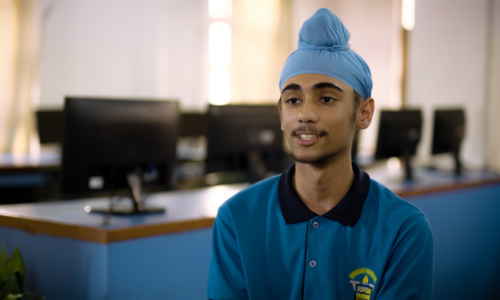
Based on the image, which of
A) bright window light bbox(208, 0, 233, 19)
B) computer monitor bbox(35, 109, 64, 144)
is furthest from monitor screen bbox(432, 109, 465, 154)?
bright window light bbox(208, 0, 233, 19)

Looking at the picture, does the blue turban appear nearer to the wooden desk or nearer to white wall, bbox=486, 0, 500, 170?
the wooden desk

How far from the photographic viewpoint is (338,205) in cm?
113

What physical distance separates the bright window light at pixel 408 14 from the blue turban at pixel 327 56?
A: 396 cm

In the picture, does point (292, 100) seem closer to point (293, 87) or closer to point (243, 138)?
point (293, 87)

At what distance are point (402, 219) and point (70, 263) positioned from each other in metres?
1.21

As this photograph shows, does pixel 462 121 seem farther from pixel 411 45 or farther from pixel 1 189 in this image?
pixel 1 189

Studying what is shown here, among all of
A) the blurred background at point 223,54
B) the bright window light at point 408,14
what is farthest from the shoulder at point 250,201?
the bright window light at point 408,14

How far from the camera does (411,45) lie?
4770 millimetres

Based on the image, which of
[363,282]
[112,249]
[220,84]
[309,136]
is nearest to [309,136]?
[309,136]

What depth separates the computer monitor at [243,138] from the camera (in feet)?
8.66

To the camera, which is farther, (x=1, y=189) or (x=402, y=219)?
(x=1, y=189)

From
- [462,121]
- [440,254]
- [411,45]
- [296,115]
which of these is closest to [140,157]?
[296,115]

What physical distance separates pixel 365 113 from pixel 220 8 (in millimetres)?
5572

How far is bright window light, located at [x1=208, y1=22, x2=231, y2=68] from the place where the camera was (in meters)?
Result: 6.39
